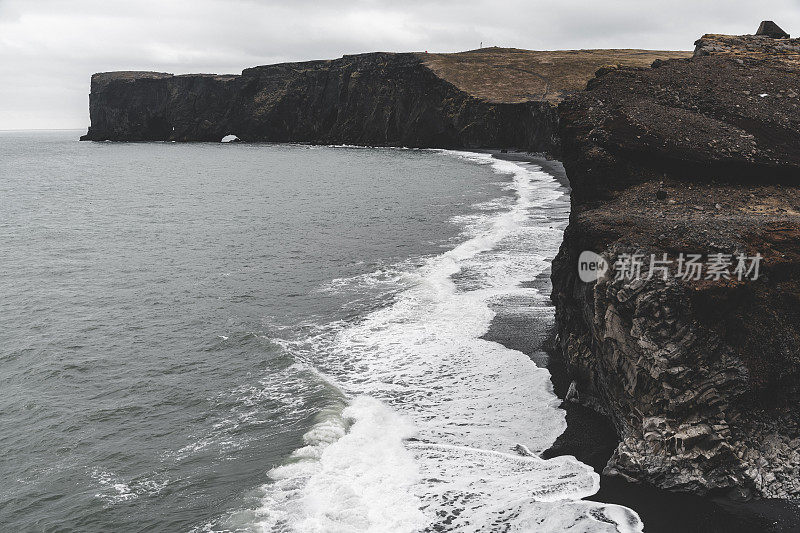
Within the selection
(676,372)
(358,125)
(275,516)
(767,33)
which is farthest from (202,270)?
(358,125)

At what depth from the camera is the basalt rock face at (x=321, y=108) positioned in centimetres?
10350

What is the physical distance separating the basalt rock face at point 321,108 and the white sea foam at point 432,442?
67695 mm

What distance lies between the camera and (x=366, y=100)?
130m

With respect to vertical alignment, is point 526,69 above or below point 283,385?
above

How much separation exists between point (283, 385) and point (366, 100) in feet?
395

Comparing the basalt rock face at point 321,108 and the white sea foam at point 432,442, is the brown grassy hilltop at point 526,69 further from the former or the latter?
the white sea foam at point 432,442

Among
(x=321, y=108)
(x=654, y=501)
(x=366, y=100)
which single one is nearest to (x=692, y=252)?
(x=654, y=501)

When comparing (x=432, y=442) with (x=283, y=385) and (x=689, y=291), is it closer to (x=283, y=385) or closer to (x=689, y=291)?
(x=283, y=385)

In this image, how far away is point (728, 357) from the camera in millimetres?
11000

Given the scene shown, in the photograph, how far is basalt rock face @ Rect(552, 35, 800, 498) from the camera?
428 inches

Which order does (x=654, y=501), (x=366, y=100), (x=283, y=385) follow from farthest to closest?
(x=366, y=100)
(x=283, y=385)
(x=654, y=501)

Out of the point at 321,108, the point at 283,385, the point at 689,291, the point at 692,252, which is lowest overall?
the point at 283,385

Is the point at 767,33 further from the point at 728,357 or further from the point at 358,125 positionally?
the point at 358,125

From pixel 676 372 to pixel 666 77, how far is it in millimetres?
11321
